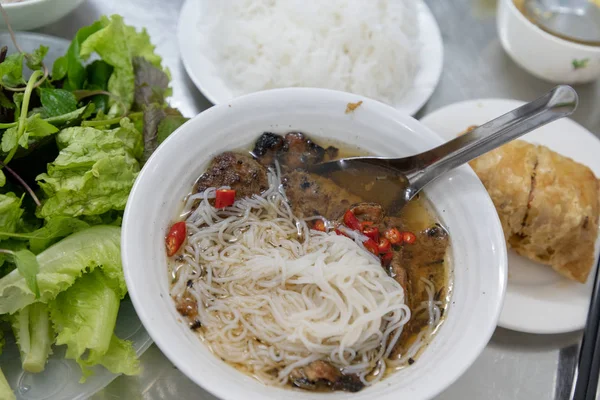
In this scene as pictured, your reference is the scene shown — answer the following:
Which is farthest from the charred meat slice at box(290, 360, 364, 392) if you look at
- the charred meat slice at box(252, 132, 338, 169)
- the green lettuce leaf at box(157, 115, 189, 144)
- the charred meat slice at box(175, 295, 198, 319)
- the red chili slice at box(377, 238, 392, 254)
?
the green lettuce leaf at box(157, 115, 189, 144)

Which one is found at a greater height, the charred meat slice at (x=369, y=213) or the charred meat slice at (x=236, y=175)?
the charred meat slice at (x=236, y=175)

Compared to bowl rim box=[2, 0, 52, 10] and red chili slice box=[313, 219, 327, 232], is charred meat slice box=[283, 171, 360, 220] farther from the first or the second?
bowl rim box=[2, 0, 52, 10]

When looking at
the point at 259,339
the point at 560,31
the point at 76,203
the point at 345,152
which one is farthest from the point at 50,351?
the point at 560,31

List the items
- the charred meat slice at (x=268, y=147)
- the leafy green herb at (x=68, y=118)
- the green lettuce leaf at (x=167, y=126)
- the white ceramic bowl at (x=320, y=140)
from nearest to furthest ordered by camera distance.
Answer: the white ceramic bowl at (x=320, y=140), the charred meat slice at (x=268, y=147), the leafy green herb at (x=68, y=118), the green lettuce leaf at (x=167, y=126)

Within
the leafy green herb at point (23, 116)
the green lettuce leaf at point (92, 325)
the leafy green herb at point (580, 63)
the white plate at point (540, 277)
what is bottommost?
the green lettuce leaf at point (92, 325)

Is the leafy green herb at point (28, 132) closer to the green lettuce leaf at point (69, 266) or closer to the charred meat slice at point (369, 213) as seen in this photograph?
the green lettuce leaf at point (69, 266)

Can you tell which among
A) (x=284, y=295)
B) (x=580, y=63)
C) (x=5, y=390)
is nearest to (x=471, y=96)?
(x=580, y=63)

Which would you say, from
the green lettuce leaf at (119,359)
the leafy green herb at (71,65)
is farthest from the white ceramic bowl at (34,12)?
the green lettuce leaf at (119,359)
